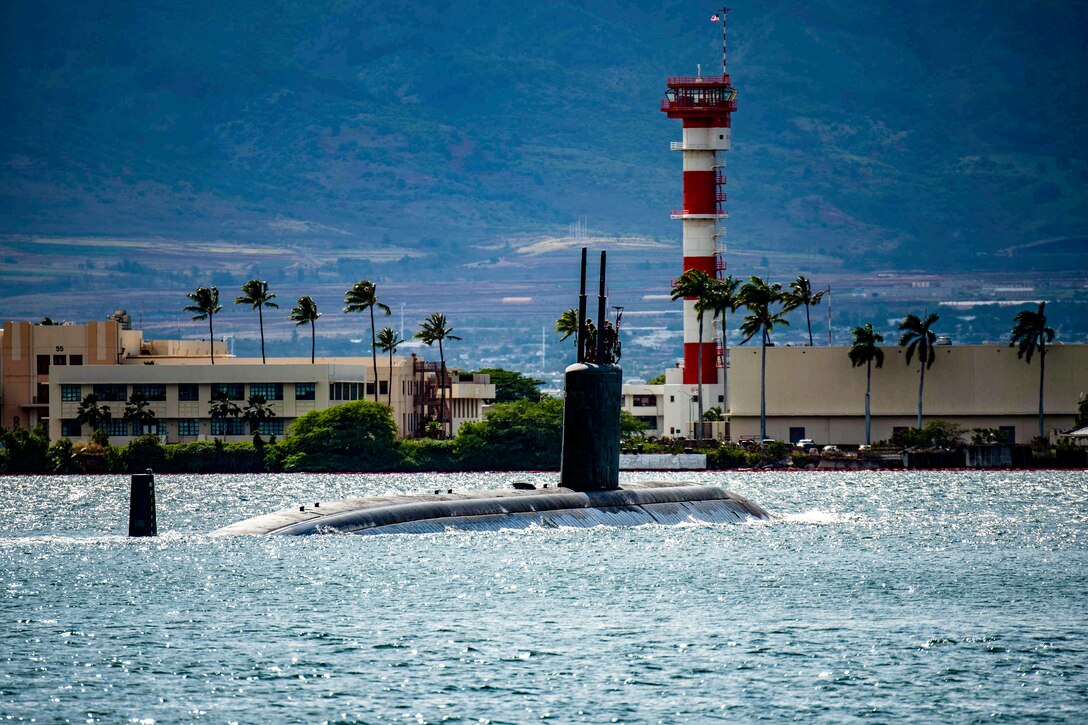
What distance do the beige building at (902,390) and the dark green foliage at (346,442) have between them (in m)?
28.7

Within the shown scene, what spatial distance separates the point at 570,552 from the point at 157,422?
7436cm

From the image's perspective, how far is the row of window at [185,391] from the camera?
11644 cm

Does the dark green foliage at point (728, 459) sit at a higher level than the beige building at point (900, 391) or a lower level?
lower

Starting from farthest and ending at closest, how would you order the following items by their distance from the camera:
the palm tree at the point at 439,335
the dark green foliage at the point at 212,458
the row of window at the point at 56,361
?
the palm tree at the point at 439,335 → the row of window at the point at 56,361 → the dark green foliage at the point at 212,458

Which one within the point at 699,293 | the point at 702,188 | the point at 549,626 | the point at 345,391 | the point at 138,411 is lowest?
the point at 549,626

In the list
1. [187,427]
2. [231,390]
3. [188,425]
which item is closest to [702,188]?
[231,390]

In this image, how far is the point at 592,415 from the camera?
5003 cm

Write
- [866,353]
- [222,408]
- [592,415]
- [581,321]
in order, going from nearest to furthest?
[581,321] → [592,415] → [222,408] → [866,353]

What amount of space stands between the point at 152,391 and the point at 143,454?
31.5 feet

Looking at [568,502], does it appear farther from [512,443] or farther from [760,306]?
[760,306]

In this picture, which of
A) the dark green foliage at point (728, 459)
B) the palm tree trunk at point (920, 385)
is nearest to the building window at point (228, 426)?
the dark green foliage at point (728, 459)

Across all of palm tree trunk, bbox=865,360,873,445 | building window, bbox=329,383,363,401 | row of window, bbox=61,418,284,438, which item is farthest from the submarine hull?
palm tree trunk, bbox=865,360,873,445

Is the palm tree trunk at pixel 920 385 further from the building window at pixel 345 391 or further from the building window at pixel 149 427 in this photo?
the building window at pixel 149 427

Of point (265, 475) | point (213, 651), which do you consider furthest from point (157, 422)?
point (213, 651)
